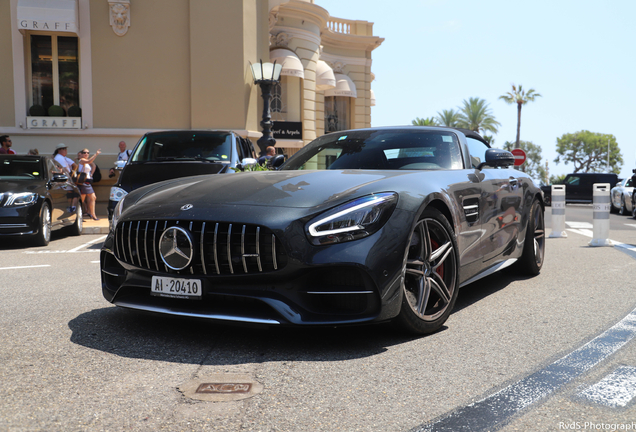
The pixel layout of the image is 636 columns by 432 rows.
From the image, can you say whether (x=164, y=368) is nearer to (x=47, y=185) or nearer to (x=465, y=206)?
(x=465, y=206)

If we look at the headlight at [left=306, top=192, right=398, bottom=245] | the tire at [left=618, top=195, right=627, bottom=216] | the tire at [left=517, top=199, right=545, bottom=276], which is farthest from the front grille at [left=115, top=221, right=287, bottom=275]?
the tire at [left=618, top=195, right=627, bottom=216]

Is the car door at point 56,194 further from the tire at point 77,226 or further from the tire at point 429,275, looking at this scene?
the tire at point 429,275

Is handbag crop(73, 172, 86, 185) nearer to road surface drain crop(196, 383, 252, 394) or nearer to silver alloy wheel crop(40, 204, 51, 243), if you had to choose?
silver alloy wheel crop(40, 204, 51, 243)

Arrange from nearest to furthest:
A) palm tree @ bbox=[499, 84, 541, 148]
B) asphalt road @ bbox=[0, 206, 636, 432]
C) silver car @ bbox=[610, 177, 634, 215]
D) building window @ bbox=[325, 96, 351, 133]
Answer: asphalt road @ bbox=[0, 206, 636, 432]
silver car @ bbox=[610, 177, 634, 215]
building window @ bbox=[325, 96, 351, 133]
palm tree @ bbox=[499, 84, 541, 148]

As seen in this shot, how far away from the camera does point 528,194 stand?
20.2 feet

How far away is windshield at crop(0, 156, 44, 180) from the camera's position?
33.4ft

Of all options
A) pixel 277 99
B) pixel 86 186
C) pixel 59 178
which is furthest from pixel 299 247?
pixel 277 99

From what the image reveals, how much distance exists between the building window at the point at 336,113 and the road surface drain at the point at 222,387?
28.6 meters

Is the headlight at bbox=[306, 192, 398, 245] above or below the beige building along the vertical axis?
below

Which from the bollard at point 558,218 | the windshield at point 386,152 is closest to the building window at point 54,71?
the bollard at point 558,218

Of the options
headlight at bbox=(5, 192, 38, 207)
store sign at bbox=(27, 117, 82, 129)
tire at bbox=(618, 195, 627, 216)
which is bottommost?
tire at bbox=(618, 195, 627, 216)

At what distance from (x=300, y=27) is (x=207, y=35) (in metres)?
8.85

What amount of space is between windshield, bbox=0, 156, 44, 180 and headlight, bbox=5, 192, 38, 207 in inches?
23.5

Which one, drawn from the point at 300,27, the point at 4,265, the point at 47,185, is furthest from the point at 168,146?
the point at 300,27
